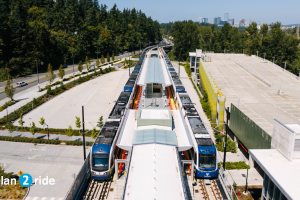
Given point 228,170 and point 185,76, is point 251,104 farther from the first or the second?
point 185,76

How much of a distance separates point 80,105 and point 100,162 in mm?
23577

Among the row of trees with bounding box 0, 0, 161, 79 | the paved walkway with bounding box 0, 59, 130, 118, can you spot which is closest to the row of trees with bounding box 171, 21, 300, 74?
the row of trees with bounding box 0, 0, 161, 79

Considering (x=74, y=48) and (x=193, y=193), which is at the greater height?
(x=74, y=48)

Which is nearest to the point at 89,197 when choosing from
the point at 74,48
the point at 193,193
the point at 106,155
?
the point at 106,155

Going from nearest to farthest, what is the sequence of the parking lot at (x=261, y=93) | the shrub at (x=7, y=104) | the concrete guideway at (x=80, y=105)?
the parking lot at (x=261, y=93)
the concrete guideway at (x=80, y=105)
the shrub at (x=7, y=104)

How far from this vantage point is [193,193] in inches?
758

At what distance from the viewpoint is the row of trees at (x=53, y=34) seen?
6341cm

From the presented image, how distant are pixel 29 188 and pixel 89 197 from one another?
5.32 meters

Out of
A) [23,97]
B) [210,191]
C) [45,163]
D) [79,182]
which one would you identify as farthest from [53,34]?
[210,191]

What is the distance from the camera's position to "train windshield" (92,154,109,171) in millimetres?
20375

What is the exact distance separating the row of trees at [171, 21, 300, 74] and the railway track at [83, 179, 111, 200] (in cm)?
6315

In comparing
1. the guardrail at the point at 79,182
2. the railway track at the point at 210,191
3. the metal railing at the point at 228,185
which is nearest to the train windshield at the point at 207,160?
the metal railing at the point at 228,185

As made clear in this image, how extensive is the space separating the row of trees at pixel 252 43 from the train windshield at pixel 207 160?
5810 cm

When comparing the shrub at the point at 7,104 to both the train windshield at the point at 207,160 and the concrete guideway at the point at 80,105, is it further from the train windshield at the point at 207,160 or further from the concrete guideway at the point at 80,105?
the train windshield at the point at 207,160
